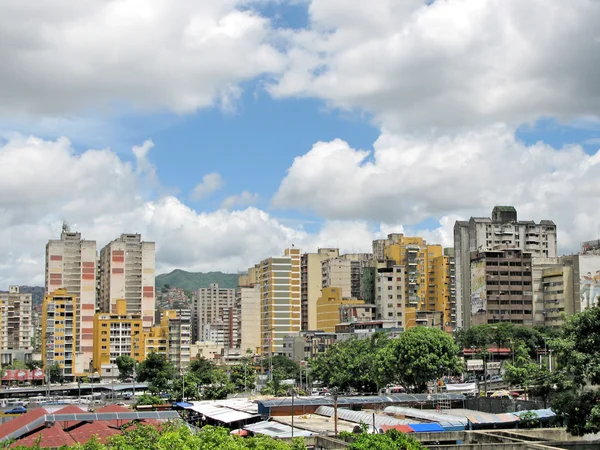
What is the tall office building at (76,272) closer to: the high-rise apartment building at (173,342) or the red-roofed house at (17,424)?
the high-rise apartment building at (173,342)

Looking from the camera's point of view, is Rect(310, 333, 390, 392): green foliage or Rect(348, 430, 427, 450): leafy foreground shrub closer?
Rect(348, 430, 427, 450): leafy foreground shrub

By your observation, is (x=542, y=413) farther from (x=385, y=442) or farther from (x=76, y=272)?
(x=76, y=272)

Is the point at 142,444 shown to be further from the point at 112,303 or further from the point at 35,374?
the point at 112,303

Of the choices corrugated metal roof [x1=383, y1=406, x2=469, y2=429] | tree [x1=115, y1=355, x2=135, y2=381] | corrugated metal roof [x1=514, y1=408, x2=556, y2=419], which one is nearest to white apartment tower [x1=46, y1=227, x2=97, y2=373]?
tree [x1=115, y1=355, x2=135, y2=381]

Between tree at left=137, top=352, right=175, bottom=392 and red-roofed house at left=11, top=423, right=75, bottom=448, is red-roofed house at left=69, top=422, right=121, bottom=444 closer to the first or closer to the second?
red-roofed house at left=11, top=423, right=75, bottom=448

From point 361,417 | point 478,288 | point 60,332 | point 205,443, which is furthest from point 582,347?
point 60,332

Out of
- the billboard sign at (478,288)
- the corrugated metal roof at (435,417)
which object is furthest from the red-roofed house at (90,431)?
the billboard sign at (478,288)
